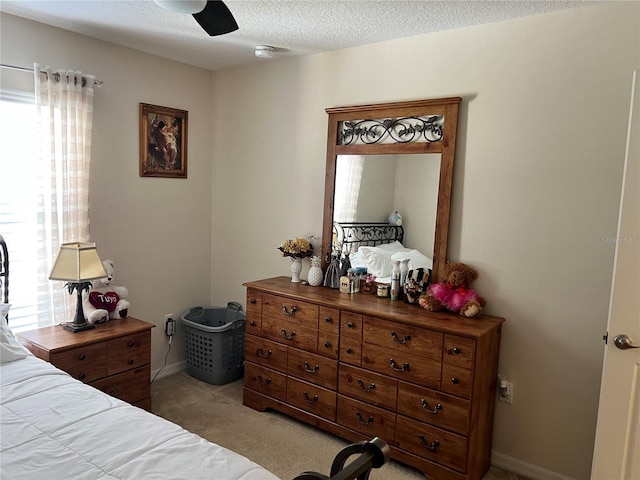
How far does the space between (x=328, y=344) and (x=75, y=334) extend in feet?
A: 4.99

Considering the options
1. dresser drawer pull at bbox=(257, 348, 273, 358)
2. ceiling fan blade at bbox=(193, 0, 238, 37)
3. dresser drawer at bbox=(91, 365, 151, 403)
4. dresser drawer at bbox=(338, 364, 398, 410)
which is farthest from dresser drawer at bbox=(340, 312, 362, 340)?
ceiling fan blade at bbox=(193, 0, 238, 37)

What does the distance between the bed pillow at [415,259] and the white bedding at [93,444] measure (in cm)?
171

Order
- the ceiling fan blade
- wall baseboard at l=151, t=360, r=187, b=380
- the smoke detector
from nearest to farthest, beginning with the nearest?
the ceiling fan blade, the smoke detector, wall baseboard at l=151, t=360, r=187, b=380

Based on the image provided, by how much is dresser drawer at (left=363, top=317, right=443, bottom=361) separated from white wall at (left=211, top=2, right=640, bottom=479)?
0.48 meters

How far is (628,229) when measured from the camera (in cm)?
195

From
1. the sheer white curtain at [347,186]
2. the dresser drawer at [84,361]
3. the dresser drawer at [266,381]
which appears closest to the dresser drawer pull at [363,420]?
the dresser drawer at [266,381]

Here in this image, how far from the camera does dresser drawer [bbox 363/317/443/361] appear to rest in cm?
245

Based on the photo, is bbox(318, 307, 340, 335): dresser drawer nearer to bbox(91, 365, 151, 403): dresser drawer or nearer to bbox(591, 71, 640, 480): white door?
bbox(91, 365, 151, 403): dresser drawer

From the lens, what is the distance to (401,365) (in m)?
2.57

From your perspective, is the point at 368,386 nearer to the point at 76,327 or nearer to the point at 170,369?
the point at 76,327

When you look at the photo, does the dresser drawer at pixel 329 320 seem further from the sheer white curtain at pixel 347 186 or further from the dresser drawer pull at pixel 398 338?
the sheer white curtain at pixel 347 186

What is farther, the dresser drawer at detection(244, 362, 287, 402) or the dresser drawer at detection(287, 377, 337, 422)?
the dresser drawer at detection(244, 362, 287, 402)

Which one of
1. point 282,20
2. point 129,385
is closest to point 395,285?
point 282,20

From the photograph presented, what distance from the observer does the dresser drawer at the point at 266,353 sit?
3104mm
